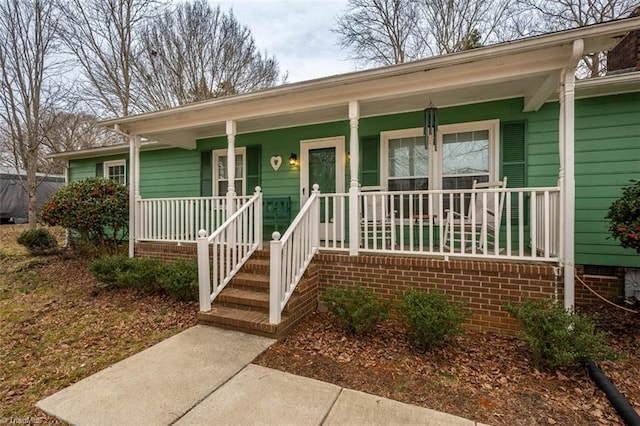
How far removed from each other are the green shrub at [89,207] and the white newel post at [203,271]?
148 inches

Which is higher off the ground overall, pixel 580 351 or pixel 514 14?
pixel 514 14

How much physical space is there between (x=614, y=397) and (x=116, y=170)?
10.2 meters

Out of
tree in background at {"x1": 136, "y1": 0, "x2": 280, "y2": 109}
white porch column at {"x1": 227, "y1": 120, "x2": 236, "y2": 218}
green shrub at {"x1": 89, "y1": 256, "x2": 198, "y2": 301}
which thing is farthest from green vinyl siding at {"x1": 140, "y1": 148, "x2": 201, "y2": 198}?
tree in background at {"x1": 136, "y1": 0, "x2": 280, "y2": 109}

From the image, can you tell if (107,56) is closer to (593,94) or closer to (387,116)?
(387,116)

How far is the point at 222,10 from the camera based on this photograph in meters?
12.2

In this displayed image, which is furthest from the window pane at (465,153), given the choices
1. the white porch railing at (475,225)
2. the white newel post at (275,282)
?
the white newel post at (275,282)

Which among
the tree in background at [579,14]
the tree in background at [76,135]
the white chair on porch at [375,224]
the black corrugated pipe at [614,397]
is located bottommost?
the black corrugated pipe at [614,397]

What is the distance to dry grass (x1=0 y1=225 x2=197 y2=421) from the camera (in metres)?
2.58

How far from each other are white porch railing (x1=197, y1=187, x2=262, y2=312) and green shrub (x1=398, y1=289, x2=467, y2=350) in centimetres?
223

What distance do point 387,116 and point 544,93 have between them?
7.21ft

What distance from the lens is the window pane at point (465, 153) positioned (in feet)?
15.6

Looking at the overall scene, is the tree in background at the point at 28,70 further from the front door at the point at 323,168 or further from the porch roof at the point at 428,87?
the front door at the point at 323,168

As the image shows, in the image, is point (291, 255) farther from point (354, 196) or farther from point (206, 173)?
point (206, 173)

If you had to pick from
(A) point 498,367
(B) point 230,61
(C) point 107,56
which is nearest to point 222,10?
(B) point 230,61
